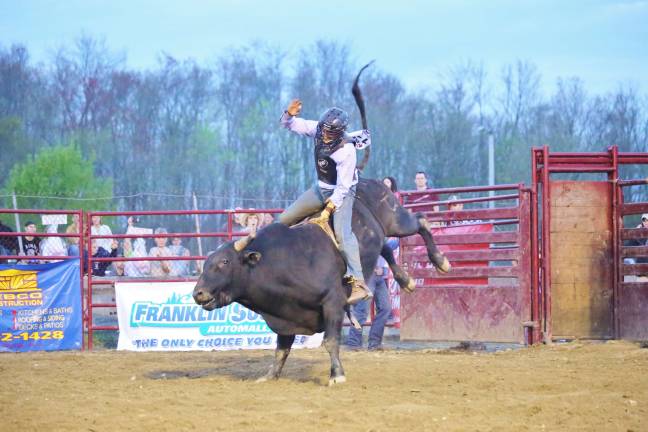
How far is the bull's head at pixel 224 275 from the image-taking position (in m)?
7.74

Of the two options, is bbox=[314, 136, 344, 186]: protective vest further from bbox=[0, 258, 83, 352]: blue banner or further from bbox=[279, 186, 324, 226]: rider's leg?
bbox=[0, 258, 83, 352]: blue banner

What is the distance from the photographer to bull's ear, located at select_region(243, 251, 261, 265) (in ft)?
25.7

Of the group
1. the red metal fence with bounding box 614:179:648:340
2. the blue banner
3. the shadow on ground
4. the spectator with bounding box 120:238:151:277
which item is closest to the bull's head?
the shadow on ground

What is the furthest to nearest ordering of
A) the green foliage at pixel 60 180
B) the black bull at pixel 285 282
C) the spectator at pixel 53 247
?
the green foliage at pixel 60 180 → the spectator at pixel 53 247 → the black bull at pixel 285 282

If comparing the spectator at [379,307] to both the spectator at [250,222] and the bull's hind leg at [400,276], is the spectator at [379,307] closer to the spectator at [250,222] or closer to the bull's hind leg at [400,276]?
the spectator at [250,222]

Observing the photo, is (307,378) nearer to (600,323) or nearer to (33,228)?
(600,323)

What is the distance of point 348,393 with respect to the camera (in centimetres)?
732

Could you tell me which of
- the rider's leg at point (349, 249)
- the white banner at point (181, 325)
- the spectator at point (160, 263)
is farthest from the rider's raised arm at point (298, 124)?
the spectator at point (160, 263)

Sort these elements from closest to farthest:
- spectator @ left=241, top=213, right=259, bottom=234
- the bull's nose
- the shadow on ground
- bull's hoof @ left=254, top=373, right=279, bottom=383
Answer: the bull's nose < bull's hoof @ left=254, top=373, right=279, bottom=383 < the shadow on ground < spectator @ left=241, top=213, right=259, bottom=234

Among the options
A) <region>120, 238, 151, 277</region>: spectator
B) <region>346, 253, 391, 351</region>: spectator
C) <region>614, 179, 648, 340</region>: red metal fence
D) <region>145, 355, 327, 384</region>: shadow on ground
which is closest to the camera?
<region>145, 355, 327, 384</region>: shadow on ground

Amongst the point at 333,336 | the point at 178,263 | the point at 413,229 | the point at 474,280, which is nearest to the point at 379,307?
the point at 474,280

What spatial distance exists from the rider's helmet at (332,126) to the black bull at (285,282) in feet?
2.57

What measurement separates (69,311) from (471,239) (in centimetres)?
543

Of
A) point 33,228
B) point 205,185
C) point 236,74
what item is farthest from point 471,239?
point 236,74
